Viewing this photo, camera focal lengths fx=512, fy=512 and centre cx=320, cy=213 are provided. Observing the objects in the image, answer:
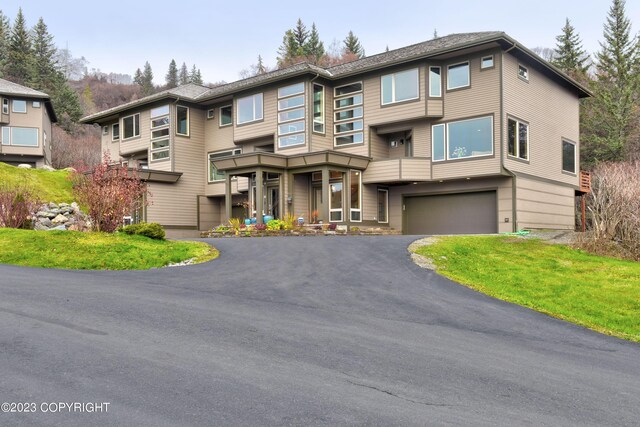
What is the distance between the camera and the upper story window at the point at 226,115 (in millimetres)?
30672

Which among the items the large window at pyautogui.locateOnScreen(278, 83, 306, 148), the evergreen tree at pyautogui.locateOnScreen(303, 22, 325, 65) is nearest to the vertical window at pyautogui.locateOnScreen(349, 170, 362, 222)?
the large window at pyautogui.locateOnScreen(278, 83, 306, 148)

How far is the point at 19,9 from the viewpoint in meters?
62.2

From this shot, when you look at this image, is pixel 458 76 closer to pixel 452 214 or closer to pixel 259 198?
pixel 452 214

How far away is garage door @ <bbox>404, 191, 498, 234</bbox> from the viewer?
2289 cm

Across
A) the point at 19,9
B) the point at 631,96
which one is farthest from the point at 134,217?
the point at 19,9

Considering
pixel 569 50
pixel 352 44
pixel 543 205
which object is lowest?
pixel 543 205

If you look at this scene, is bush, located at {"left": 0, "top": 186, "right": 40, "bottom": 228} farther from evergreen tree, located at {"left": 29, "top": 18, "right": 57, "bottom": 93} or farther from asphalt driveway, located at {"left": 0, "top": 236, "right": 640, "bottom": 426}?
evergreen tree, located at {"left": 29, "top": 18, "right": 57, "bottom": 93}

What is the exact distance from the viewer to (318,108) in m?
26.1

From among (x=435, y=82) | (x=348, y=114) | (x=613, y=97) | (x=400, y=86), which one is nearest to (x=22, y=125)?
(x=348, y=114)

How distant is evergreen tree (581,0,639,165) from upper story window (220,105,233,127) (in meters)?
26.8

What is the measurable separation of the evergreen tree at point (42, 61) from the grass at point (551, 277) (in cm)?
5738

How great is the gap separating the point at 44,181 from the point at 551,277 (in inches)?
1238

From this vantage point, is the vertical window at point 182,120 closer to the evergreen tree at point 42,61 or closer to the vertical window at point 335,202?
the vertical window at point 335,202

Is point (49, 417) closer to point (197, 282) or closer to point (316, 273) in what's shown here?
point (197, 282)
